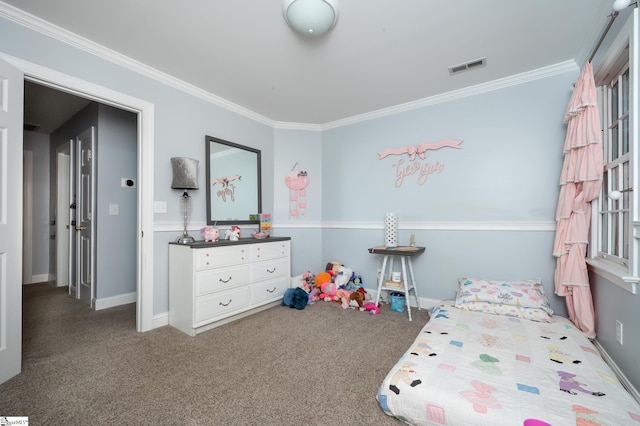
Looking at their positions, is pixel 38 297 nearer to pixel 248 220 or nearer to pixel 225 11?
pixel 248 220

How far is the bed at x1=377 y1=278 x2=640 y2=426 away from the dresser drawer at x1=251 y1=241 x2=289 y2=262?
1.79 metres

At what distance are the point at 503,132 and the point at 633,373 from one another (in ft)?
6.91

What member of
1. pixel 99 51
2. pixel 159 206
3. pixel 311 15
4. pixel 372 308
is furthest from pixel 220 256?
pixel 311 15

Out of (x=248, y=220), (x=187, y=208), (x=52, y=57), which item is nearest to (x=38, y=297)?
(x=187, y=208)

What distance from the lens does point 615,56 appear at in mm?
1751

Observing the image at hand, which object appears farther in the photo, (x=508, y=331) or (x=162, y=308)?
(x=162, y=308)

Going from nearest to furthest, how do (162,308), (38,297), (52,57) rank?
(52,57)
(162,308)
(38,297)

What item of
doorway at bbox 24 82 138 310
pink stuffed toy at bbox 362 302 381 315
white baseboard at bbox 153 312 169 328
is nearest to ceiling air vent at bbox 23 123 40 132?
doorway at bbox 24 82 138 310

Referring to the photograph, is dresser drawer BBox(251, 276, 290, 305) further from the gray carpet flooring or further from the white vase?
the white vase

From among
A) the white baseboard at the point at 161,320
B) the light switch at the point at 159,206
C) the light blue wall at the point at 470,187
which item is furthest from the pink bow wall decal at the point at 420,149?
the white baseboard at the point at 161,320

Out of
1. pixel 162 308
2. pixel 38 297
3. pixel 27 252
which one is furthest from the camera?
pixel 27 252

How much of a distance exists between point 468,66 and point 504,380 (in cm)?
248

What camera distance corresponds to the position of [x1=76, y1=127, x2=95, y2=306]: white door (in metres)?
3.28

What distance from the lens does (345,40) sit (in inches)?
84.2
